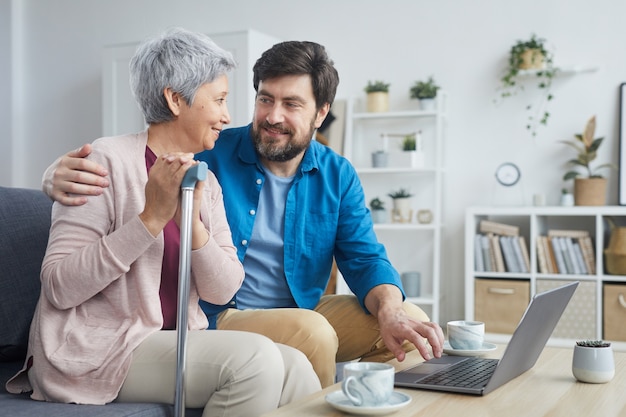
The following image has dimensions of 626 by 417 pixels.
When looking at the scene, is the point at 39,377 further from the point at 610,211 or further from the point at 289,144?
the point at 610,211

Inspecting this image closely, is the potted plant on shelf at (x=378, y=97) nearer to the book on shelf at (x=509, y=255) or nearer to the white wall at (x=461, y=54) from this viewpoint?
the white wall at (x=461, y=54)

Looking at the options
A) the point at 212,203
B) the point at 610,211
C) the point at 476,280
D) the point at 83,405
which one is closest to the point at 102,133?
the point at 476,280

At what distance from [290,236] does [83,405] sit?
94 centimetres

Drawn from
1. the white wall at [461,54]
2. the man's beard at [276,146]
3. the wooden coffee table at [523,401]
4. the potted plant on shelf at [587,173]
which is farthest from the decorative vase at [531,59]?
the wooden coffee table at [523,401]

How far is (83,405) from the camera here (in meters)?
1.60

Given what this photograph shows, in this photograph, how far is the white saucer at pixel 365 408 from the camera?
132 centimetres

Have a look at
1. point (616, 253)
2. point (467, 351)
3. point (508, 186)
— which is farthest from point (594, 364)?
point (508, 186)

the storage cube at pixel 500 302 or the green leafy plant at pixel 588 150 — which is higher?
the green leafy plant at pixel 588 150

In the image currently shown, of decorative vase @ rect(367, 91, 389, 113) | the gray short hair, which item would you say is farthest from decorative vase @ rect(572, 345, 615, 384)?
decorative vase @ rect(367, 91, 389, 113)

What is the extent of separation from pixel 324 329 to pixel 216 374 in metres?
0.47

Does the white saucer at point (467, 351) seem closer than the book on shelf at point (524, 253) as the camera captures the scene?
Yes

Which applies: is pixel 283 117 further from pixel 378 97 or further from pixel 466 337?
pixel 378 97

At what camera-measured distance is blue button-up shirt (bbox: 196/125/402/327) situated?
93.7 inches

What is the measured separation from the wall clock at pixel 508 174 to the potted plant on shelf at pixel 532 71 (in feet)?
0.76
